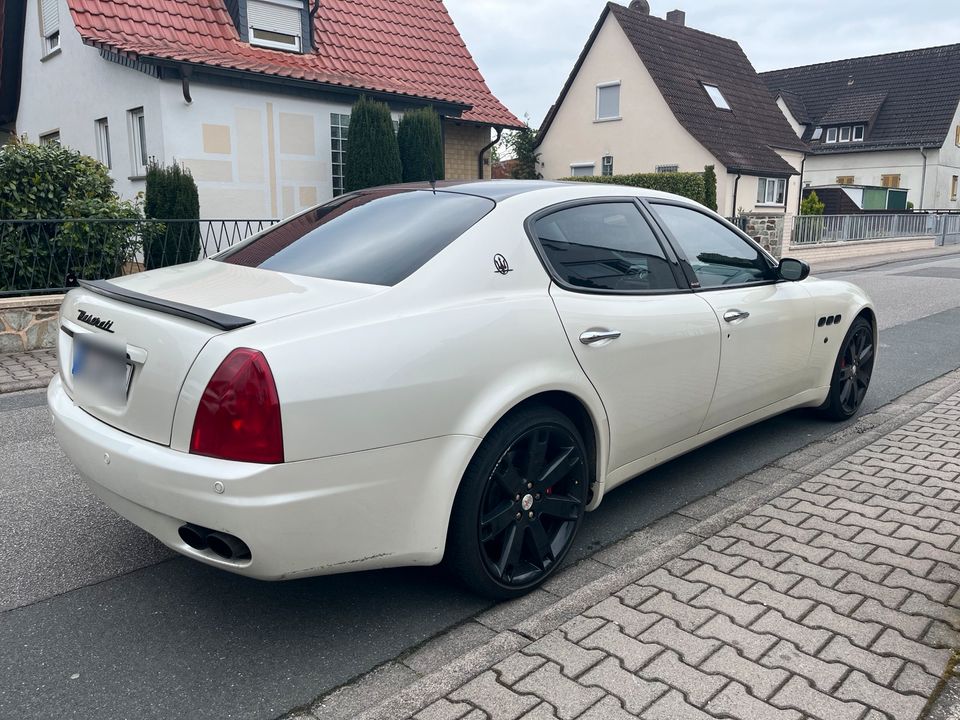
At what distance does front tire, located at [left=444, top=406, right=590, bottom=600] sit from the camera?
295 centimetres

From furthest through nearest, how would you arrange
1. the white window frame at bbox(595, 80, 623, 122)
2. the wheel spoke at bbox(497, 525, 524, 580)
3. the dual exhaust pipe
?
the white window frame at bbox(595, 80, 623, 122) → the wheel spoke at bbox(497, 525, 524, 580) → the dual exhaust pipe

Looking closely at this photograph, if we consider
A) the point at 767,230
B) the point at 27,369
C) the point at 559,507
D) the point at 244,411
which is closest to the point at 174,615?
the point at 244,411

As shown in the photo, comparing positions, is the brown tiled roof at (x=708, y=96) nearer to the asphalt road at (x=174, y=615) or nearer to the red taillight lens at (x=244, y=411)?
the asphalt road at (x=174, y=615)

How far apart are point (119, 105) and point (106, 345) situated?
46.3 ft

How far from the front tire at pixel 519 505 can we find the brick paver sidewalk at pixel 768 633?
32 centimetres

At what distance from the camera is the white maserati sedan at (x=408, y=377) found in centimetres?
253

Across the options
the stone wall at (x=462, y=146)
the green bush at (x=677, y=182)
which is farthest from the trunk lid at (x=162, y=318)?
the green bush at (x=677, y=182)

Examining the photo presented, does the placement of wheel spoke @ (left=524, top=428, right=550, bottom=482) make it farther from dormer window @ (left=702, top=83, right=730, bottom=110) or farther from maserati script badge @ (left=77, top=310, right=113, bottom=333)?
dormer window @ (left=702, top=83, right=730, bottom=110)

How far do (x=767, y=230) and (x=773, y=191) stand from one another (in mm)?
11127

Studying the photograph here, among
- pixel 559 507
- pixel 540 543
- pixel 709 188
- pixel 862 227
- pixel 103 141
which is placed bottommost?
pixel 540 543

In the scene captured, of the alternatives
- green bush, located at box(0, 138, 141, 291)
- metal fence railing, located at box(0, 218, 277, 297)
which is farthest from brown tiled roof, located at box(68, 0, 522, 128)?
metal fence railing, located at box(0, 218, 277, 297)

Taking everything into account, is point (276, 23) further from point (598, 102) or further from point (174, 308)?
point (598, 102)

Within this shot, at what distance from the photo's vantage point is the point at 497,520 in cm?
305

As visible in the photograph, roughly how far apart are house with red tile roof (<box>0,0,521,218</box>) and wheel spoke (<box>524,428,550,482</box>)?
12.5m
